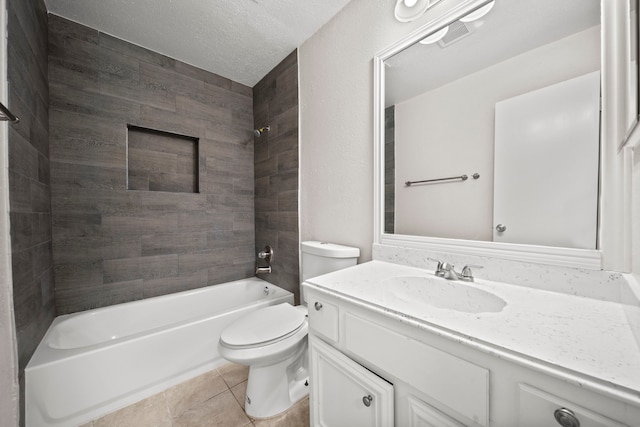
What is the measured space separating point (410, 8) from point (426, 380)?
4.99ft

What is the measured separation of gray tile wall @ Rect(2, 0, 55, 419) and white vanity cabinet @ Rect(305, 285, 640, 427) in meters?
1.32

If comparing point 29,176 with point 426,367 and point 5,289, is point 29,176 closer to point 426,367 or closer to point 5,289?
point 5,289

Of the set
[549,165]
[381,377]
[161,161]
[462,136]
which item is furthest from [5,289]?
[549,165]

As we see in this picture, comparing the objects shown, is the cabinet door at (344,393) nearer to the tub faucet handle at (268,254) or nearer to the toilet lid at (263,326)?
the toilet lid at (263,326)

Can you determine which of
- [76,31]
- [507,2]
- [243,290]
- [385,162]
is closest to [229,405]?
[243,290]

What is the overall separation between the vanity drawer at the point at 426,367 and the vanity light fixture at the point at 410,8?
4.53 ft

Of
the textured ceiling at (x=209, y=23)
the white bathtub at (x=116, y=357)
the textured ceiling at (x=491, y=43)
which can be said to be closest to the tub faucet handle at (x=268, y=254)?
the white bathtub at (x=116, y=357)

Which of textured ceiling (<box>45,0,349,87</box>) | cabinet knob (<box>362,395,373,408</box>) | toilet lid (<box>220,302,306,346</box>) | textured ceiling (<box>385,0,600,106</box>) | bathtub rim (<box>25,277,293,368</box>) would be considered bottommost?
bathtub rim (<box>25,277,293,368</box>)

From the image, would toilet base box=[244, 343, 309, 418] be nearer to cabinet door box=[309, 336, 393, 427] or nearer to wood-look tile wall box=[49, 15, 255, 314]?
cabinet door box=[309, 336, 393, 427]

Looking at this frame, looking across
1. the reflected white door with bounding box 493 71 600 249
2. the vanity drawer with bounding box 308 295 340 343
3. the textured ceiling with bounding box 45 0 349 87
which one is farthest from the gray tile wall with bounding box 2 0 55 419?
the reflected white door with bounding box 493 71 600 249

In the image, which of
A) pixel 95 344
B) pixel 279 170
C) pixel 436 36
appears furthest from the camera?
pixel 279 170

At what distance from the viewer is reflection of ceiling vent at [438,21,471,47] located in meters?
1.00

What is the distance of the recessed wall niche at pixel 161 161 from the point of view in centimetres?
182

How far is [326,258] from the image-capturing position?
1444mm
